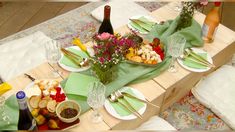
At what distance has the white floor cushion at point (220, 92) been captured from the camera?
1.65 metres

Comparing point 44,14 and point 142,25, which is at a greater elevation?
point 142,25

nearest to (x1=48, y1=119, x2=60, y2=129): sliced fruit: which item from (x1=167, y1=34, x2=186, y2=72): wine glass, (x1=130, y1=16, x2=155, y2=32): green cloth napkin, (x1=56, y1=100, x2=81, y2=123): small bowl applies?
(x1=56, y1=100, x2=81, y2=123): small bowl

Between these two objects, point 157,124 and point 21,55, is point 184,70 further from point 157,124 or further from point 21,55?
point 21,55

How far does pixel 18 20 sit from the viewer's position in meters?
2.94

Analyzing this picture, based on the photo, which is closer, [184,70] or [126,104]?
[126,104]

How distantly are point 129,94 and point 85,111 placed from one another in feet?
0.73

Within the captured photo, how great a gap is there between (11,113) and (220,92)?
1.12 meters

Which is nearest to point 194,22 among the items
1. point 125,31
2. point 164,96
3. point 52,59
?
point 125,31

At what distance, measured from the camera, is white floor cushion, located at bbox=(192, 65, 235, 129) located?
1.65 meters

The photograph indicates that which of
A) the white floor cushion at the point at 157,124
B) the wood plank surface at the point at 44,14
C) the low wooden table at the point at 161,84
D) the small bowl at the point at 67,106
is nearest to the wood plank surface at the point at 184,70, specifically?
the low wooden table at the point at 161,84

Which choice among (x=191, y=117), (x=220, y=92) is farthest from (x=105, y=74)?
(x=220, y=92)

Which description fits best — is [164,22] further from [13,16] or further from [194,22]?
[13,16]

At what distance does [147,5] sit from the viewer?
92.7 inches

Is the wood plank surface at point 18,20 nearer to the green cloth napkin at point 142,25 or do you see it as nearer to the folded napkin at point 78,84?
the green cloth napkin at point 142,25
